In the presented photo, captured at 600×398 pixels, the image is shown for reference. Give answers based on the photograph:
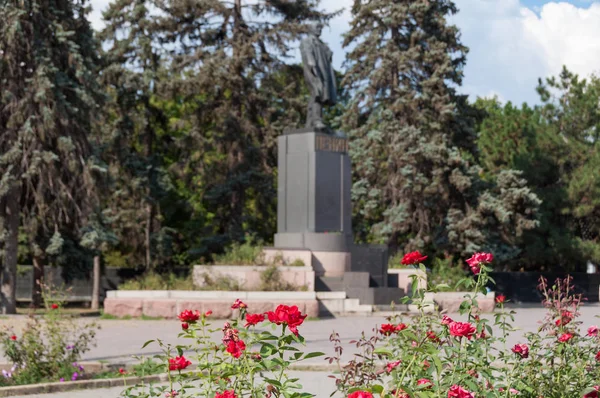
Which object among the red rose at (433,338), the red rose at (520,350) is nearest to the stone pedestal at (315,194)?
the red rose at (520,350)

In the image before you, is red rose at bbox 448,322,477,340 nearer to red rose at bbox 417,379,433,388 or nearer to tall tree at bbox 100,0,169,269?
red rose at bbox 417,379,433,388

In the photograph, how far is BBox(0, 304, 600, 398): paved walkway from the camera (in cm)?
935

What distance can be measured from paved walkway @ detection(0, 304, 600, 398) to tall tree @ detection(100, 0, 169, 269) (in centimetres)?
1114

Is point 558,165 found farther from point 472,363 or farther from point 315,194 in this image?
point 472,363

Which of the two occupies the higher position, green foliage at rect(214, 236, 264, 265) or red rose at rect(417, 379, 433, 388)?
green foliage at rect(214, 236, 264, 265)

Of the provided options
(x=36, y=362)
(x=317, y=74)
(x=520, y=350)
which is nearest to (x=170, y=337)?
(x=36, y=362)

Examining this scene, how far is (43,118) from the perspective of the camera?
22.9 m

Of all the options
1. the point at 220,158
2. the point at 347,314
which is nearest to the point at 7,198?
the point at 347,314

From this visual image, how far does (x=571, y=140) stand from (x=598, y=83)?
4.46 m

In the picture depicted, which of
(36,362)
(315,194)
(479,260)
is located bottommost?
(36,362)

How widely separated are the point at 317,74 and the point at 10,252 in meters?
9.77

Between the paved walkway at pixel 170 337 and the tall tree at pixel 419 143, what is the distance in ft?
30.7

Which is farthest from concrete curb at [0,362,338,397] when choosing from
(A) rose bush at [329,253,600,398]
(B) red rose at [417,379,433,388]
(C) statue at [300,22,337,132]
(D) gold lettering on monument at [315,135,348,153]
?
(C) statue at [300,22,337,132]

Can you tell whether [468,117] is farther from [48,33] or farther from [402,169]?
[48,33]
